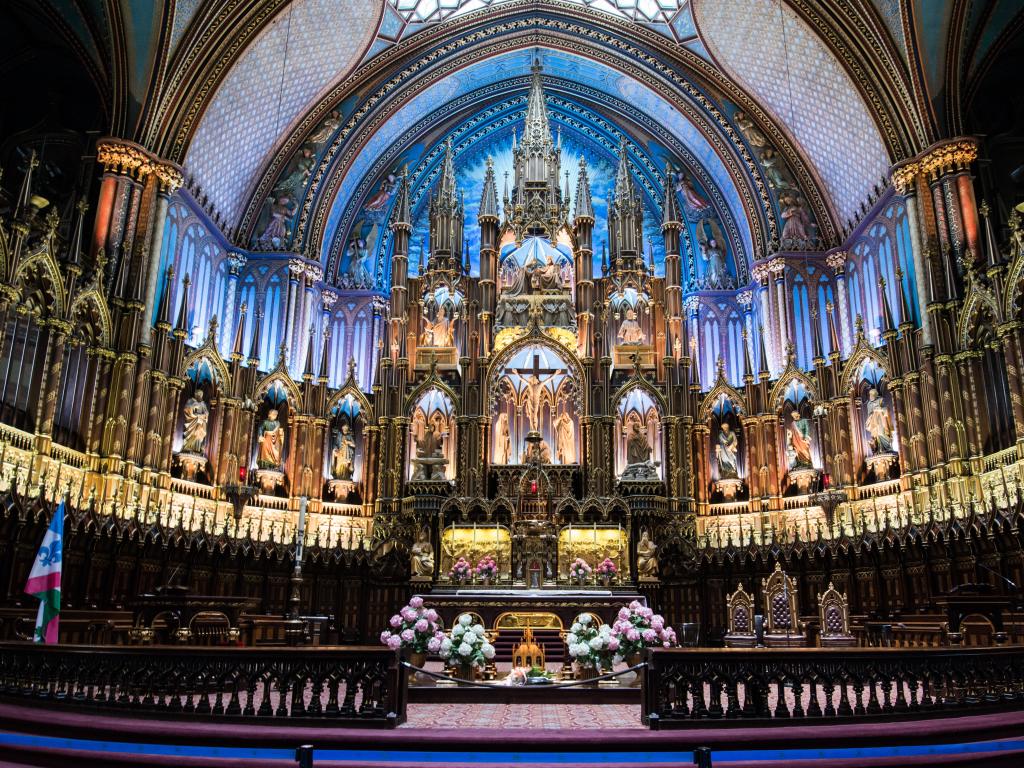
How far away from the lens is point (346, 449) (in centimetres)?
2502

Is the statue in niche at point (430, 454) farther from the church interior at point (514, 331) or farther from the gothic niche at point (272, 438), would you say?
the gothic niche at point (272, 438)

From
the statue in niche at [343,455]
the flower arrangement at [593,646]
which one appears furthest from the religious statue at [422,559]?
the flower arrangement at [593,646]

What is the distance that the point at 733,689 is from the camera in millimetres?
8203

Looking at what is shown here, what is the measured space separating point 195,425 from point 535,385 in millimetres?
10164

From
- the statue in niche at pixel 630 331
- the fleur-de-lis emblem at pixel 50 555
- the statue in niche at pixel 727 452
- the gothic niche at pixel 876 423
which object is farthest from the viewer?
the statue in niche at pixel 630 331

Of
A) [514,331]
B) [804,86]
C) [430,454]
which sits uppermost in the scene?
[804,86]

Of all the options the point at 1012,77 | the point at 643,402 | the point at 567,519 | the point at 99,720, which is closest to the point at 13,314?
the point at 99,720

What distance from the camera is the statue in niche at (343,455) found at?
2480 cm

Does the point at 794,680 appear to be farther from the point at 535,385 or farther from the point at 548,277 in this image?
the point at 548,277

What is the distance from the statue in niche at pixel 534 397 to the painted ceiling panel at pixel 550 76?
8.78 metres

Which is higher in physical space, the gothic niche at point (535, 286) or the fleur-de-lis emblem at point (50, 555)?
the gothic niche at point (535, 286)

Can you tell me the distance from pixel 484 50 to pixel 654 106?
21.6ft

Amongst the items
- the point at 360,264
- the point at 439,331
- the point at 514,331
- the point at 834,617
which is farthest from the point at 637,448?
the point at 360,264

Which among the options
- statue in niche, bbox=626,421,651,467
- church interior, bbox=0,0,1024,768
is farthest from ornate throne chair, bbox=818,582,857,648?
statue in niche, bbox=626,421,651,467
